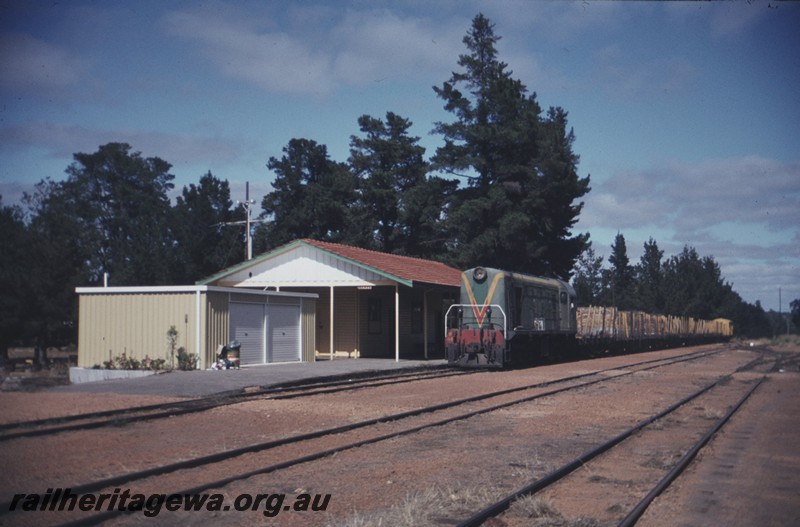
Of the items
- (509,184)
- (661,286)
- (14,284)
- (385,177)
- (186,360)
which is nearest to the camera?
(186,360)

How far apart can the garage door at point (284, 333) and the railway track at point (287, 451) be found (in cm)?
1075

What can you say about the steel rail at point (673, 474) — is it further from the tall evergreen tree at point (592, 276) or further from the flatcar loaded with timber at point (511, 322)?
the tall evergreen tree at point (592, 276)

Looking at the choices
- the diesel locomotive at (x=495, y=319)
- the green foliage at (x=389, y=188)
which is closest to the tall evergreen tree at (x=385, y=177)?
the green foliage at (x=389, y=188)

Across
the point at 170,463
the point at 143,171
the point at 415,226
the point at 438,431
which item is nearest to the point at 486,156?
the point at 415,226

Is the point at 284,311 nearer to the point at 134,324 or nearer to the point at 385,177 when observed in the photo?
the point at 134,324

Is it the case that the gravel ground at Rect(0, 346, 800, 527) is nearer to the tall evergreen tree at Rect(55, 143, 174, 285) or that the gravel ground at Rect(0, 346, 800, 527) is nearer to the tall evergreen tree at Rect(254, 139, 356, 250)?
the tall evergreen tree at Rect(254, 139, 356, 250)

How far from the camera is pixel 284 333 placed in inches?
989

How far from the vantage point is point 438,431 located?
11094 millimetres

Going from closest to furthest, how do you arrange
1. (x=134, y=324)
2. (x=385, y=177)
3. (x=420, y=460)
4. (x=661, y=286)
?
(x=420, y=460) < (x=134, y=324) < (x=385, y=177) < (x=661, y=286)

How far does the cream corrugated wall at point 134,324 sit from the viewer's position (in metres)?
21.1

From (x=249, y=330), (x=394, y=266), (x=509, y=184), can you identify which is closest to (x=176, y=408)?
(x=249, y=330)

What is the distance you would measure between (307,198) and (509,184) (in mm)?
17118

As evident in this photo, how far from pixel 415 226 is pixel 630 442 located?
42330 millimetres

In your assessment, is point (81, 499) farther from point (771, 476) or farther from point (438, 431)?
point (771, 476)
